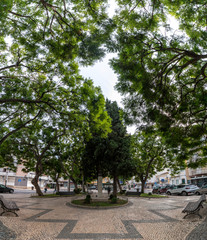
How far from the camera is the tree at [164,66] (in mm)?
5637

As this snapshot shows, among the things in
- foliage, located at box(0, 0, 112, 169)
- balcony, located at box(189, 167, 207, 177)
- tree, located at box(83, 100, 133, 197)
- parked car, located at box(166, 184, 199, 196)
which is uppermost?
foliage, located at box(0, 0, 112, 169)

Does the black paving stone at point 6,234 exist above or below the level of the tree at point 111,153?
below

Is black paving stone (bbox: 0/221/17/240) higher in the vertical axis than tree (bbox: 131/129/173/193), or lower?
lower

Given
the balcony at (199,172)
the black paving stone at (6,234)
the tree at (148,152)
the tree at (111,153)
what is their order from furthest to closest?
the balcony at (199,172), the tree at (148,152), the tree at (111,153), the black paving stone at (6,234)

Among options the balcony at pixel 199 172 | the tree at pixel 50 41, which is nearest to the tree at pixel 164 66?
the tree at pixel 50 41

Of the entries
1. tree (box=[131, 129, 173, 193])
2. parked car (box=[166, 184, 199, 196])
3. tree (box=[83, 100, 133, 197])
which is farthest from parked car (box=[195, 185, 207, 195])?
tree (box=[83, 100, 133, 197])

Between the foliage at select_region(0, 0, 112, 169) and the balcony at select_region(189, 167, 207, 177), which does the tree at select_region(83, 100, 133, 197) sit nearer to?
the foliage at select_region(0, 0, 112, 169)

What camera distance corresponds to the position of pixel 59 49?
7176 millimetres

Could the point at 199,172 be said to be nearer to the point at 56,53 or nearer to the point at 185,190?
the point at 185,190

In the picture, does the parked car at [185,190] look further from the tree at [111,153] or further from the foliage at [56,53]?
the foliage at [56,53]

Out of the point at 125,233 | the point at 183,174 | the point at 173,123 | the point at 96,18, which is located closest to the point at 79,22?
the point at 96,18

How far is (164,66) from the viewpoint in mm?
6699

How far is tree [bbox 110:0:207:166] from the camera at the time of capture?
5.64 m

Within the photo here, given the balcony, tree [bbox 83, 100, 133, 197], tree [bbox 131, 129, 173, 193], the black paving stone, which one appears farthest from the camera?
the balcony
